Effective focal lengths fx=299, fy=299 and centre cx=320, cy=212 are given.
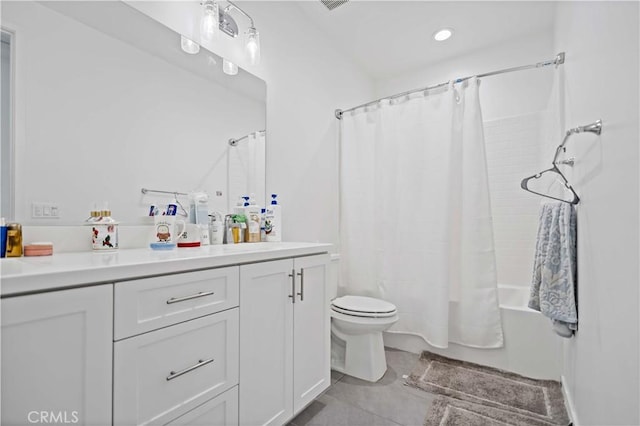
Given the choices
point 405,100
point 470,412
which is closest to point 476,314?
point 470,412

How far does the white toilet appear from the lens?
181 cm

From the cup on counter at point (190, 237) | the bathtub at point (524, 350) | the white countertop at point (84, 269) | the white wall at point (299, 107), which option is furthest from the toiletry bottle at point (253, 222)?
the bathtub at point (524, 350)

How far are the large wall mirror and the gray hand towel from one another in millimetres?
1642

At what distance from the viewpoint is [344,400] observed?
5.41ft

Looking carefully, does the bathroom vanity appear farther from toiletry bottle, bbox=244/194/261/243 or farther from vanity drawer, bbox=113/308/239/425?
toiletry bottle, bbox=244/194/261/243

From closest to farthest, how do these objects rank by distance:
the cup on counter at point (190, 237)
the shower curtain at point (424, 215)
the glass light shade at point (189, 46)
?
1. the cup on counter at point (190, 237)
2. the glass light shade at point (189, 46)
3. the shower curtain at point (424, 215)

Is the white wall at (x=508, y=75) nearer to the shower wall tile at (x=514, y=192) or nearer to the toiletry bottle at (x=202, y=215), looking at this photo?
the shower wall tile at (x=514, y=192)

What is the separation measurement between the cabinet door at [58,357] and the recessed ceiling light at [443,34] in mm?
2672

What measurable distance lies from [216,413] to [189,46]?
5.20 feet

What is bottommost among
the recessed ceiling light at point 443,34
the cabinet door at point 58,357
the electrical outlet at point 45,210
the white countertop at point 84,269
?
the cabinet door at point 58,357

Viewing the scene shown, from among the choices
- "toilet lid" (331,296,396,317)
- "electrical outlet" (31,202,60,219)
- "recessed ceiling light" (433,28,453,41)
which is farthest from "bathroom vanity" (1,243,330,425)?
"recessed ceiling light" (433,28,453,41)

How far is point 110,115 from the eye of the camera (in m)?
1.20

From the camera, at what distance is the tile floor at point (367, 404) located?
1.48 m

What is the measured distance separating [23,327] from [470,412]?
1827 mm
